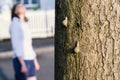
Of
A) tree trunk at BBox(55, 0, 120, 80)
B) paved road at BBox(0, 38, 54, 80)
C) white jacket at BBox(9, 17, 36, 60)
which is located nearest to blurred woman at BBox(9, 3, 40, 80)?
white jacket at BBox(9, 17, 36, 60)

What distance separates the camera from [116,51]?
1998mm

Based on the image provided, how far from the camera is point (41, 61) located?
13.0m

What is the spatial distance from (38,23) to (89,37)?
16.1 m

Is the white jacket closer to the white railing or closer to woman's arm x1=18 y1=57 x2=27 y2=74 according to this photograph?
woman's arm x1=18 y1=57 x2=27 y2=74

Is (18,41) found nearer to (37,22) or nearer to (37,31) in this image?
(37,22)

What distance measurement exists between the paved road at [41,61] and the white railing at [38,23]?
66cm

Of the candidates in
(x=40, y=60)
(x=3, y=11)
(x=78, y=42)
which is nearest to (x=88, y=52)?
(x=78, y=42)

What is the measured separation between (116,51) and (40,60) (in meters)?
11.2

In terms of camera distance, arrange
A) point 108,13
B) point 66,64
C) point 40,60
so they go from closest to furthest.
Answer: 1. point 108,13
2. point 66,64
3. point 40,60

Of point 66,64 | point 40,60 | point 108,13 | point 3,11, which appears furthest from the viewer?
point 3,11

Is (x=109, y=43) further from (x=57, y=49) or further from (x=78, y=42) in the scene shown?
(x=57, y=49)

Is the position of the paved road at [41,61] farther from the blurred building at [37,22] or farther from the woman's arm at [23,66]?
the woman's arm at [23,66]

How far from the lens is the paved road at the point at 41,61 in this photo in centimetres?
1089

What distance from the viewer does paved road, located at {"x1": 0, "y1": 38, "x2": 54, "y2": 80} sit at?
35.7 feet
